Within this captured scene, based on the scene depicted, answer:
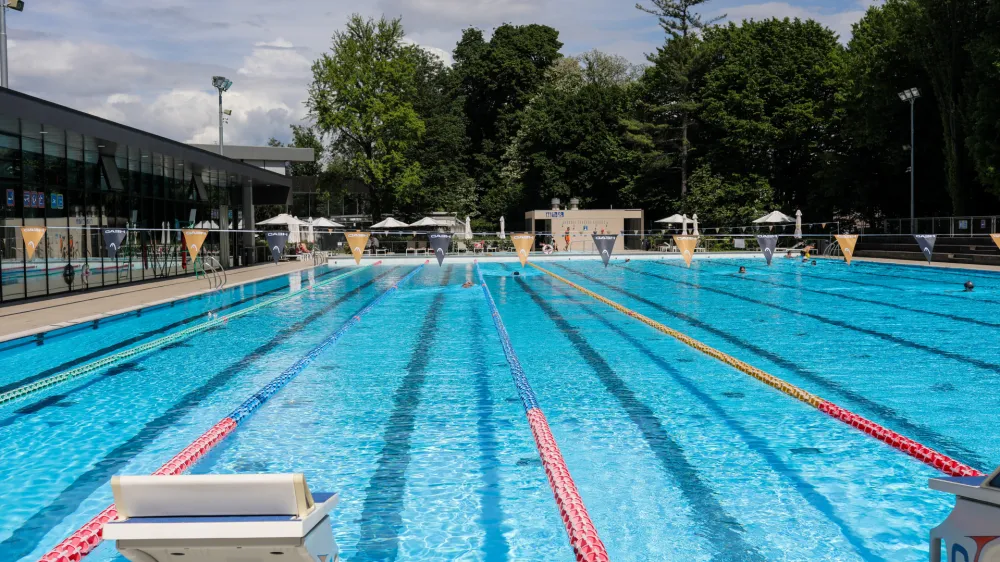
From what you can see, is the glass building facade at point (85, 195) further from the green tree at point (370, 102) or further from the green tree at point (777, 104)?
the green tree at point (777, 104)

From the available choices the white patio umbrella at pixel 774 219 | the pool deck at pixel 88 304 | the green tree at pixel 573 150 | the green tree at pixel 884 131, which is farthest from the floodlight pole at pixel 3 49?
the green tree at pixel 573 150

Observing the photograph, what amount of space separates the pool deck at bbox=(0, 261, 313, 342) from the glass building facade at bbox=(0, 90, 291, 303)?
460mm

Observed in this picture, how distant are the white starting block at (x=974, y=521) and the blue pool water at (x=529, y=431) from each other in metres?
1.64

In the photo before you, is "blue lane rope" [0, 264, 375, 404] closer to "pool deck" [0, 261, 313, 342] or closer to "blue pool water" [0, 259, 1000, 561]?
"blue pool water" [0, 259, 1000, 561]

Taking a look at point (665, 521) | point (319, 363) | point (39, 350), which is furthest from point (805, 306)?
point (39, 350)

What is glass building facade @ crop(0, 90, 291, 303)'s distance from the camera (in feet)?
45.8

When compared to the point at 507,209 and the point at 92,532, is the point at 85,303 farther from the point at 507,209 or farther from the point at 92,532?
the point at 507,209

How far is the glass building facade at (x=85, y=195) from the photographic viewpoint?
14.0m

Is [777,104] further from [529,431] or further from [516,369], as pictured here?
[529,431]

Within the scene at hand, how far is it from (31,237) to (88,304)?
4.98 feet

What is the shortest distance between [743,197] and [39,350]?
Result: 35.4 metres

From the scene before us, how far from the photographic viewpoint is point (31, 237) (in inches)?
553

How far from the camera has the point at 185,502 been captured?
2555 millimetres

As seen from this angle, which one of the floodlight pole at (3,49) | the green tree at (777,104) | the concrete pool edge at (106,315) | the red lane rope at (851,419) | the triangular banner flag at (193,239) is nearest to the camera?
the red lane rope at (851,419)
